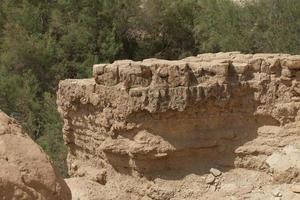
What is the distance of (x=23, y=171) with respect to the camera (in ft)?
10.6

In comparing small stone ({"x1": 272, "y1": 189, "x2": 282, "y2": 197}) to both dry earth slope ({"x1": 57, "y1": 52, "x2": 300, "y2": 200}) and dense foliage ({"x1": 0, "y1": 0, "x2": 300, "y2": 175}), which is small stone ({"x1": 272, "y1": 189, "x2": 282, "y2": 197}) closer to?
dry earth slope ({"x1": 57, "y1": 52, "x2": 300, "y2": 200})

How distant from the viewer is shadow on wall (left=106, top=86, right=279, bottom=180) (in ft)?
22.6

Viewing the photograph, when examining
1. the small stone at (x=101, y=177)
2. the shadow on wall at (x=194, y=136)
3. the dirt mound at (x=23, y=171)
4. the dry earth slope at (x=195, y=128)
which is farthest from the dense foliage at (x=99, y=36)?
the dirt mound at (x=23, y=171)

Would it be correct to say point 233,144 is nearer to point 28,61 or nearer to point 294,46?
point 294,46

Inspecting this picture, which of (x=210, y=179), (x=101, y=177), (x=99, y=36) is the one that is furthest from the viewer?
(x=99, y=36)

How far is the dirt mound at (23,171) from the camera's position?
315 cm

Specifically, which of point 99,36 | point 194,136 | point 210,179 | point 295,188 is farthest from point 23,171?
point 99,36

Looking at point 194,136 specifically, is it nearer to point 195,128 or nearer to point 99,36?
point 195,128

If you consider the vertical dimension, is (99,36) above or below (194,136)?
above

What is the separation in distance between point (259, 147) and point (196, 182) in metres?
0.92

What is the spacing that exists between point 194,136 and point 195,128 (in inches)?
4.0

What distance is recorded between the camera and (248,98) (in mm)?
7250

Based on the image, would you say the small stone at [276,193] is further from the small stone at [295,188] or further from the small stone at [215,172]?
the small stone at [215,172]

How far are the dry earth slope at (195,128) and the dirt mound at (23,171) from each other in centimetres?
341
